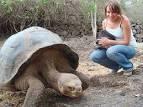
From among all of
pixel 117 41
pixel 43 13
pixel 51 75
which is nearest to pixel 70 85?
pixel 51 75

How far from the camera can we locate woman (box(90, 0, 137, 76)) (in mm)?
5074

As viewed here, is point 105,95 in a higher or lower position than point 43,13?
lower

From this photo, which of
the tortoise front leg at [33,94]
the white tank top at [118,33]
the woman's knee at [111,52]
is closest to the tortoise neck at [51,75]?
the tortoise front leg at [33,94]

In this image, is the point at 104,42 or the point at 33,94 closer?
the point at 33,94

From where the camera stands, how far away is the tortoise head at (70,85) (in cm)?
377

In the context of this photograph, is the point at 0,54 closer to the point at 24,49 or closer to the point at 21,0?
the point at 24,49

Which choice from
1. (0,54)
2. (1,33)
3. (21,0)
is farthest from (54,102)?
(1,33)

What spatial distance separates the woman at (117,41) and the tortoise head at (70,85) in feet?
4.44

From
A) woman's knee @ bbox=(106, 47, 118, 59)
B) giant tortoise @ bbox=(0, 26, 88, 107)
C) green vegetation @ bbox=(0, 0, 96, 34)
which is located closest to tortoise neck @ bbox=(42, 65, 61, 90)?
giant tortoise @ bbox=(0, 26, 88, 107)

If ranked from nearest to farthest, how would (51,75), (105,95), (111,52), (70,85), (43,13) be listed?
(70,85)
(51,75)
(105,95)
(111,52)
(43,13)

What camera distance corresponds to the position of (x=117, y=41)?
514cm

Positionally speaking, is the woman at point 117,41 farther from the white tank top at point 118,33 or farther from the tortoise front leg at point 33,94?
the tortoise front leg at point 33,94

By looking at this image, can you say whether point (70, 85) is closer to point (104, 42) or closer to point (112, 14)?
point (104, 42)

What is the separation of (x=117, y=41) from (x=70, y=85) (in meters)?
1.57
